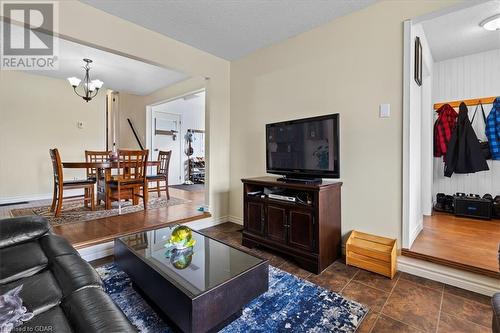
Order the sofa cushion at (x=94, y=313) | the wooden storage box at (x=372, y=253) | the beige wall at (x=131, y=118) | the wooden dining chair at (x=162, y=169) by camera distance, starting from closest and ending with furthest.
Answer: the sofa cushion at (x=94, y=313) → the wooden storage box at (x=372, y=253) → the wooden dining chair at (x=162, y=169) → the beige wall at (x=131, y=118)

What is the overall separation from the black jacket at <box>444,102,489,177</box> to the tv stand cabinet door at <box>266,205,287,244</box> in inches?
105

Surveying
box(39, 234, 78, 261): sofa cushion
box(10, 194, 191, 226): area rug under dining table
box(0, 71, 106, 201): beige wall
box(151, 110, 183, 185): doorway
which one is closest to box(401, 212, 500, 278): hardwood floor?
box(39, 234, 78, 261): sofa cushion

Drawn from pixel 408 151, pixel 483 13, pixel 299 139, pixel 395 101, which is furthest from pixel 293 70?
pixel 483 13

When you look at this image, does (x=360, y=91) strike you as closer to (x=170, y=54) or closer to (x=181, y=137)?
(x=170, y=54)

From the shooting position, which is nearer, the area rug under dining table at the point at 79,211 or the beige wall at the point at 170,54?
the beige wall at the point at 170,54

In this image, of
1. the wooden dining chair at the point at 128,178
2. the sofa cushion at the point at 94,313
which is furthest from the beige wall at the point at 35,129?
the sofa cushion at the point at 94,313

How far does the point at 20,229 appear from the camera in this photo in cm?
151

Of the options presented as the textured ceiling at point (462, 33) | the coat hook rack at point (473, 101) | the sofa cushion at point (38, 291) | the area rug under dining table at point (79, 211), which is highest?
the textured ceiling at point (462, 33)

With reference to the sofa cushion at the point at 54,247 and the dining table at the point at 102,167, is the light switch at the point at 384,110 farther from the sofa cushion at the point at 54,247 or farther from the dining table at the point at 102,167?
the dining table at the point at 102,167

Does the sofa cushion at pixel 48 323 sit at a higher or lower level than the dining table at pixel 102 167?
lower

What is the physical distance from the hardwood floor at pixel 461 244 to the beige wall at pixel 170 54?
8.09 feet

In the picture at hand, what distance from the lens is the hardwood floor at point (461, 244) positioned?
1813mm

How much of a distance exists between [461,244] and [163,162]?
498 cm

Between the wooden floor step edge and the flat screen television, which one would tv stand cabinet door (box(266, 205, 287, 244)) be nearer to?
the flat screen television
